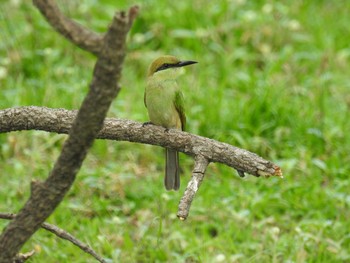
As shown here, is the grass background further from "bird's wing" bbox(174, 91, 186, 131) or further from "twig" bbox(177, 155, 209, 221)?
"twig" bbox(177, 155, 209, 221)

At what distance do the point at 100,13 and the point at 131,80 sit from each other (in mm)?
1291

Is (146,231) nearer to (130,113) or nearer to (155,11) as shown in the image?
(130,113)

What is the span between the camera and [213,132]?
Answer: 625 centimetres

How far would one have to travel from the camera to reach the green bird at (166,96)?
4.91 metres

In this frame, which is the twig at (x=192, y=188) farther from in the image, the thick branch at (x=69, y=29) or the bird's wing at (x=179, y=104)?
the bird's wing at (x=179, y=104)

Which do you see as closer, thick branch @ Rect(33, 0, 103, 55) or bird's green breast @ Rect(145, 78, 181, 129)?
thick branch @ Rect(33, 0, 103, 55)

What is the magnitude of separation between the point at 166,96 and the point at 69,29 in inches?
98.6

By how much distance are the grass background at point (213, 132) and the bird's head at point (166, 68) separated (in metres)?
0.79

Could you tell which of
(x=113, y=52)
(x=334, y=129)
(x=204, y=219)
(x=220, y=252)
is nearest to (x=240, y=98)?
(x=334, y=129)

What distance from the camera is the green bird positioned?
16.1 feet

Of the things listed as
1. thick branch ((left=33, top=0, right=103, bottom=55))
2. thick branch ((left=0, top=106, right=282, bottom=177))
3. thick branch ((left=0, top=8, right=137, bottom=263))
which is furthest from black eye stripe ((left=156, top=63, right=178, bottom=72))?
thick branch ((left=33, top=0, right=103, bottom=55))

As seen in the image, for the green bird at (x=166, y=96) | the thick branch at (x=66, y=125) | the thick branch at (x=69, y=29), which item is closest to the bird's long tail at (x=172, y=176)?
the green bird at (x=166, y=96)

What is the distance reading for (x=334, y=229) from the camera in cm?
508

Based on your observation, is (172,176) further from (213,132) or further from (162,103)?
(213,132)
